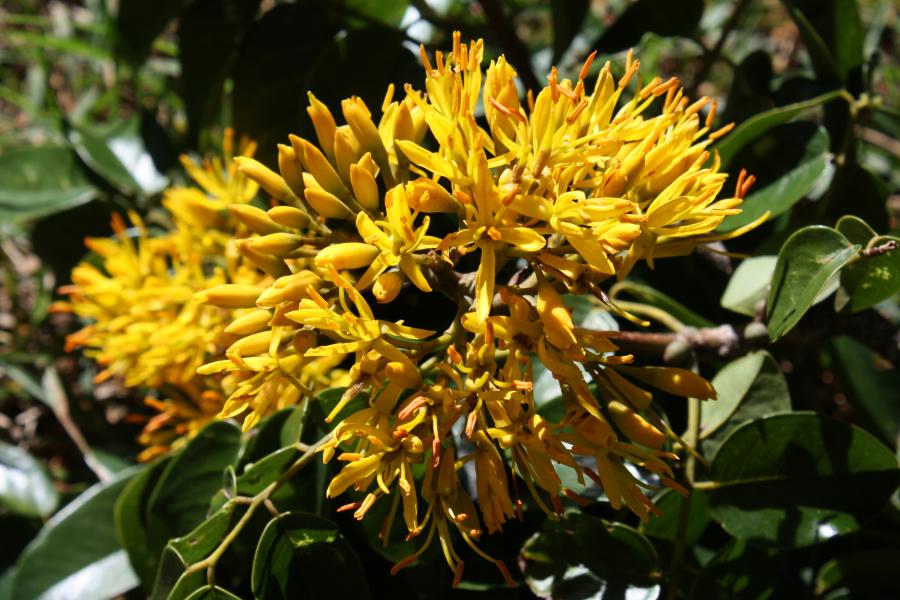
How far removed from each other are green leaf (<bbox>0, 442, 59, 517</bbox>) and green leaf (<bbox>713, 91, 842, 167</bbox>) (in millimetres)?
1777

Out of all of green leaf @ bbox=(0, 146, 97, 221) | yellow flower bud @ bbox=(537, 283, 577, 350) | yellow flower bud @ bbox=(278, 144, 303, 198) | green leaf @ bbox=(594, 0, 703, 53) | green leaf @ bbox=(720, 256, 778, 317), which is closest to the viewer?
yellow flower bud @ bbox=(537, 283, 577, 350)

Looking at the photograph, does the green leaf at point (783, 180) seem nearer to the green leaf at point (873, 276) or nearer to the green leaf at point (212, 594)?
the green leaf at point (873, 276)

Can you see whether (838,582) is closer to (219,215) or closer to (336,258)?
(336,258)

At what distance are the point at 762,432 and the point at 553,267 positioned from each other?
19.4 inches

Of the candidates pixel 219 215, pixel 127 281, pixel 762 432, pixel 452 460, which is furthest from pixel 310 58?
pixel 762 432

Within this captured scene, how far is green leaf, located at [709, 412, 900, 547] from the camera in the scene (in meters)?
1.31

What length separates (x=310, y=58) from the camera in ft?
6.08

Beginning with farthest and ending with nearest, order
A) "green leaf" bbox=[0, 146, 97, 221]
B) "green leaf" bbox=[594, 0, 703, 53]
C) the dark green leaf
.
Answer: "green leaf" bbox=[0, 146, 97, 221] → the dark green leaf → "green leaf" bbox=[594, 0, 703, 53]

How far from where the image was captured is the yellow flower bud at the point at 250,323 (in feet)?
3.83

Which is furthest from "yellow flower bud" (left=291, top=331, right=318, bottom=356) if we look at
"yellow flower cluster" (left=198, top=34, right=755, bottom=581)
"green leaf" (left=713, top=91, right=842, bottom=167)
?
"green leaf" (left=713, top=91, right=842, bottom=167)

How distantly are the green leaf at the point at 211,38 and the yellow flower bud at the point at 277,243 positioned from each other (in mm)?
956

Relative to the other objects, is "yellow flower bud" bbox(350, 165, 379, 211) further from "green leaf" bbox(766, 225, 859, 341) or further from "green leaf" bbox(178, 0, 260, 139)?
"green leaf" bbox(178, 0, 260, 139)

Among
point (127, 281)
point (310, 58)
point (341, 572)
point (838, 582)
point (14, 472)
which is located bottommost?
point (838, 582)

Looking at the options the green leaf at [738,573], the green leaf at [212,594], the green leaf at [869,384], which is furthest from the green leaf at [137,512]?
the green leaf at [869,384]
